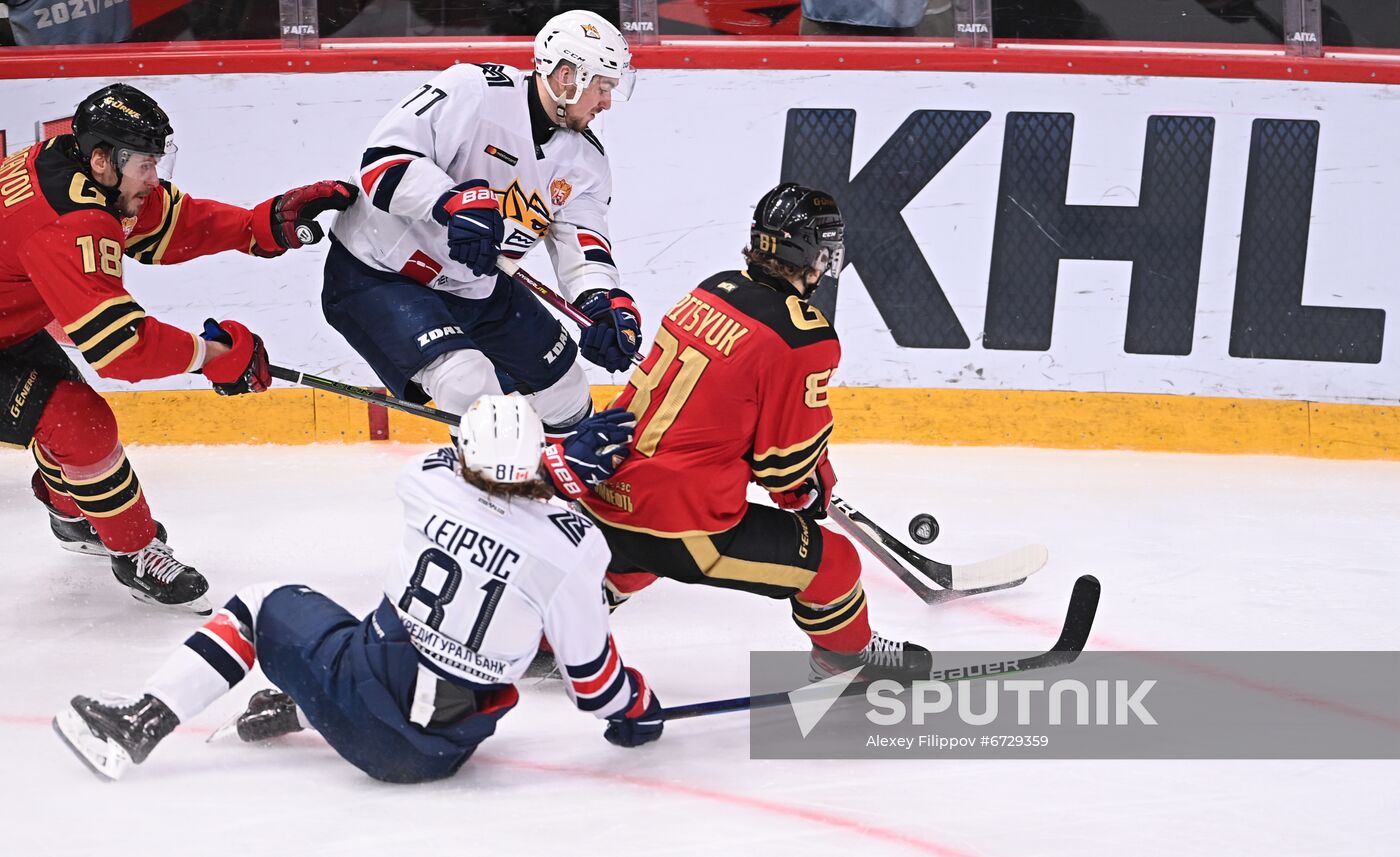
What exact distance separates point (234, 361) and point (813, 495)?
4.34 feet

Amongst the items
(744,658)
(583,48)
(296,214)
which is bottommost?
(744,658)

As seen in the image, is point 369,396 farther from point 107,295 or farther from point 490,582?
point 490,582

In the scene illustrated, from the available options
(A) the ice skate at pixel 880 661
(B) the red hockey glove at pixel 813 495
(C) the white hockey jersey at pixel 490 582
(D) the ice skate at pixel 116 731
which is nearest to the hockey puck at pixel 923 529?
(B) the red hockey glove at pixel 813 495

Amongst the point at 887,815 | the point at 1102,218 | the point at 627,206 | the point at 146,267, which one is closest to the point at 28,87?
the point at 146,267

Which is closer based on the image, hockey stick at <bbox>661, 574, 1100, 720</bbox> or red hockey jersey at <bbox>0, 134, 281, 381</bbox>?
hockey stick at <bbox>661, 574, 1100, 720</bbox>

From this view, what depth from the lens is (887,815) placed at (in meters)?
2.47

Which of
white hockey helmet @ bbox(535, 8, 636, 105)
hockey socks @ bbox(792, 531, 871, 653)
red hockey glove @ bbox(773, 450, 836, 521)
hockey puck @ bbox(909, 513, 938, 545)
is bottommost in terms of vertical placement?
hockey puck @ bbox(909, 513, 938, 545)

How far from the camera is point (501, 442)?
93.1 inches

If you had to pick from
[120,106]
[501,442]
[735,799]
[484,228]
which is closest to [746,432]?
[501,442]

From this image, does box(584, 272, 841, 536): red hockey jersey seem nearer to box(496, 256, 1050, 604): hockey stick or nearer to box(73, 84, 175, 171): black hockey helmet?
box(496, 256, 1050, 604): hockey stick

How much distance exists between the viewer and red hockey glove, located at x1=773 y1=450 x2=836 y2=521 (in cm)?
299

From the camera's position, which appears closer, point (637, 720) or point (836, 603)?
point (637, 720)

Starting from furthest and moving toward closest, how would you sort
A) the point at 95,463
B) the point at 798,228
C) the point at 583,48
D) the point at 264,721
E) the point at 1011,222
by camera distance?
the point at 1011,222 < the point at 95,463 < the point at 583,48 < the point at 798,228 < the point at 264,721

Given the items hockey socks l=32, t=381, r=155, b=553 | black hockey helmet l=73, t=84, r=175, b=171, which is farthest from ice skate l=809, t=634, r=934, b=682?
black hockey helmet l=73, t=84, r=175, b=171
